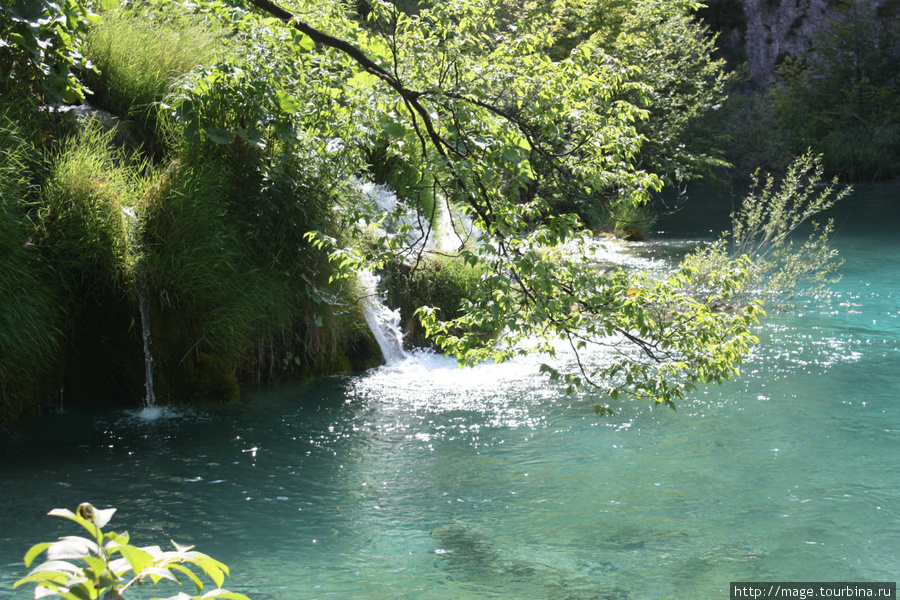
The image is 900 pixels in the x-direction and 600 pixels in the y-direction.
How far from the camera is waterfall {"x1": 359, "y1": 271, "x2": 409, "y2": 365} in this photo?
8.27 metres

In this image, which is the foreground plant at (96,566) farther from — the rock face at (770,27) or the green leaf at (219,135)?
the rock face at (770,27)

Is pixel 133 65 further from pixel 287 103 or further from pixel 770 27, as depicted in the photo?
pixel 770 27

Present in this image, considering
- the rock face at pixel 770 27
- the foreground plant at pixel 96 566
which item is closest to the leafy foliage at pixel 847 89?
the rock face at pixel 770 27

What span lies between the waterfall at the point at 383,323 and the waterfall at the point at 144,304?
233cm

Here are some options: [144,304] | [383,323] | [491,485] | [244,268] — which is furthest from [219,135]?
[491,485]

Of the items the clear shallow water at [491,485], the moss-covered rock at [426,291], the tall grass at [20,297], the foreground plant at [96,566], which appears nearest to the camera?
the foreground plant at [96,566]

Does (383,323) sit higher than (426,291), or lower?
lower

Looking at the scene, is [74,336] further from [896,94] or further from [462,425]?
[896,94]

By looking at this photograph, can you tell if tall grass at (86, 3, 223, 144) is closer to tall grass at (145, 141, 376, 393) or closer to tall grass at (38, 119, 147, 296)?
tall grass at (145, 141, 376, 393)

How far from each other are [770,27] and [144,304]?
1378 inches

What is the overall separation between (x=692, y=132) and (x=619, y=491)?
1678cm

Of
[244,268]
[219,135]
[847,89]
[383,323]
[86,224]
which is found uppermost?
[847,89]

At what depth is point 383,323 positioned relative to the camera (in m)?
8.39

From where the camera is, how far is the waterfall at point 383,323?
8.27 metres
